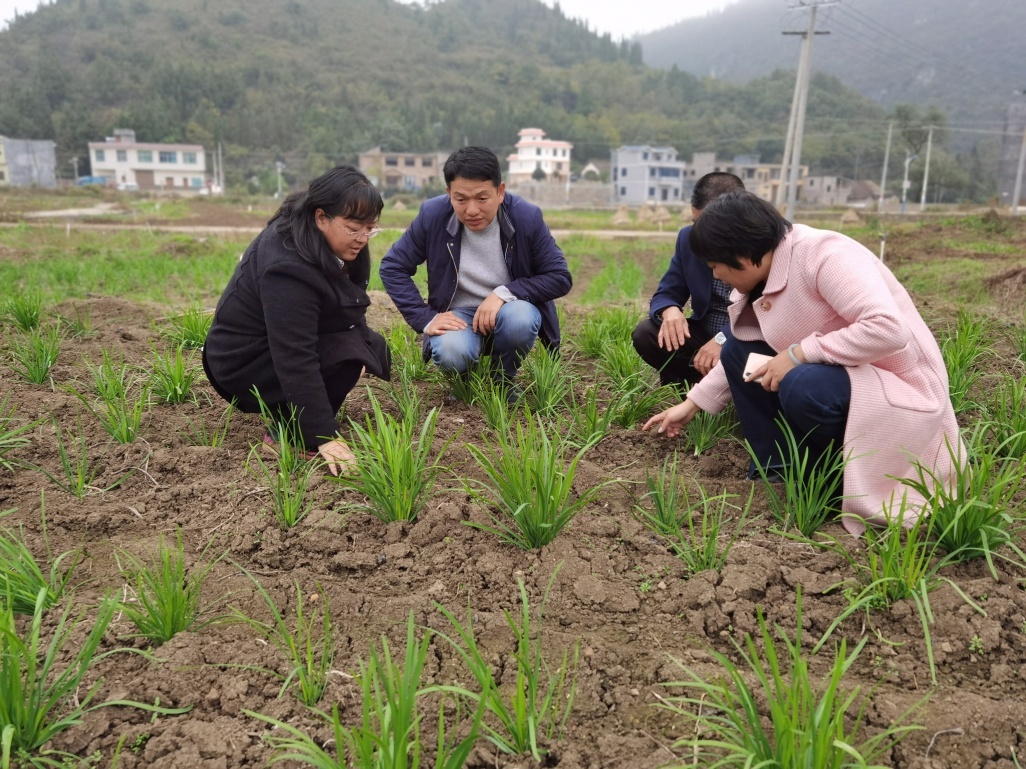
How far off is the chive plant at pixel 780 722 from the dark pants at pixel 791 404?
97 cm

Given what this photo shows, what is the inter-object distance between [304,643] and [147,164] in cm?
6902

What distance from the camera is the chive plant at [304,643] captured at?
5.41 feet

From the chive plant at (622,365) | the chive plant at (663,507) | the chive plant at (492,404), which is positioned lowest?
the chive plant at (663,507)

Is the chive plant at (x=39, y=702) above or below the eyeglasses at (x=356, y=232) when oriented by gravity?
below

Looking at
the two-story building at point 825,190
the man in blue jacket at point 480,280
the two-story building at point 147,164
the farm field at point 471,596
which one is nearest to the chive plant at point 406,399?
the farm field at point 471,596

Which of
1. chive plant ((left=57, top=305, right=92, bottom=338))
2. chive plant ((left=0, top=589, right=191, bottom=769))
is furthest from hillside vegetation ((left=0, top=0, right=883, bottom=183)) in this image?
chive plant ((left=0, top=589, right=191, bottom=769))

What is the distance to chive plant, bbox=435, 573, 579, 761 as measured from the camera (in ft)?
4.86

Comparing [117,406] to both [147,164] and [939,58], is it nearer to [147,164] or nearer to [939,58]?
[147,164]

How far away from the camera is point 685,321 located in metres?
3.60

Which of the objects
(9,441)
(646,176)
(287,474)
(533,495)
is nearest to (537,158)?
(646,176)

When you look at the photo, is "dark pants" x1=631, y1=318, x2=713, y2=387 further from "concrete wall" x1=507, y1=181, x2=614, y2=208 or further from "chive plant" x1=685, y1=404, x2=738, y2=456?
"concrete wall" x1=507, y1=181, x2=614, y2=208

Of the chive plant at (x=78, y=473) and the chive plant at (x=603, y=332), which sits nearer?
the chive plant at (x=78, y=473)

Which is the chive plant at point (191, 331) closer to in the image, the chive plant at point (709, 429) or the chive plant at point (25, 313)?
the chive plant at point (25, 313)

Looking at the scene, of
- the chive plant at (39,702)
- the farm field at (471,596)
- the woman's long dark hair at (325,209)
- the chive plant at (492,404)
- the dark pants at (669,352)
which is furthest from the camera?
the dark pants at (669,352)
